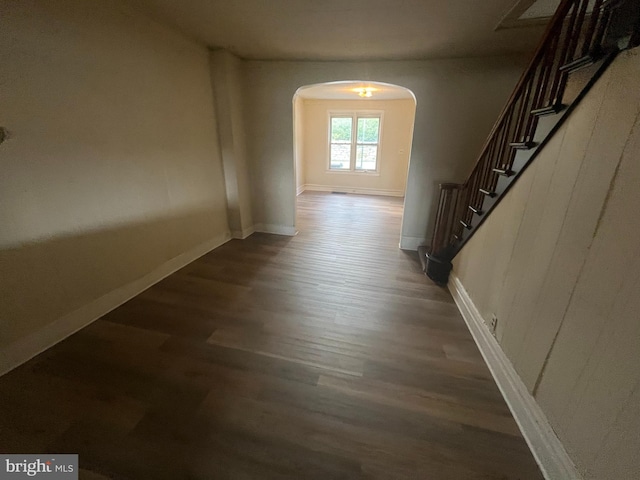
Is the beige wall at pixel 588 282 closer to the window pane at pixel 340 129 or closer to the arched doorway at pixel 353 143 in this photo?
the arched doorway at pixel 353 143

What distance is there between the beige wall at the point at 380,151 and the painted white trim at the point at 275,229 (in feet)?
12.8

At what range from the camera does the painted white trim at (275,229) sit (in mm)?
4207

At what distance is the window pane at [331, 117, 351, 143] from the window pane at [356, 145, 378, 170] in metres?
0.44

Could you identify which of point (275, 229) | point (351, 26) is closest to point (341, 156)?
point (275, 229)

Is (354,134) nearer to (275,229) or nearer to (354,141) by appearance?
(354,141)

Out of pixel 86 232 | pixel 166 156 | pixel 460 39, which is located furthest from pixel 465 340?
pixel 166 156

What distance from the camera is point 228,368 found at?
1722 millimetres

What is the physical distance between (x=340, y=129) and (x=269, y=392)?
7.04 meters

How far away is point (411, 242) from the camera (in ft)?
12.4

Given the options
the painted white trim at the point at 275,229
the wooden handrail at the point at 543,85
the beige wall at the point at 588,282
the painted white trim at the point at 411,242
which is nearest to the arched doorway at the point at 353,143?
the painted white trim at the point at 275,229

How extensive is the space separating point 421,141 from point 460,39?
Answer: 3.48 ft

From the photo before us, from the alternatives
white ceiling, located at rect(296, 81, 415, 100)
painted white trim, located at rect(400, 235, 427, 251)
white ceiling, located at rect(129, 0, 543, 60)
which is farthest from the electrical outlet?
white ceiling, located at rect(296, 81, 415, 100)

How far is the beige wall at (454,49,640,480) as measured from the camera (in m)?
0.92

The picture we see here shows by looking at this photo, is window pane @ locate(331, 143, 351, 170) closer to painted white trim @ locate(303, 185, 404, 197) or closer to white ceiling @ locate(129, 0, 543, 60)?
painted white trim @ locate(303, 185, 404, 197)
